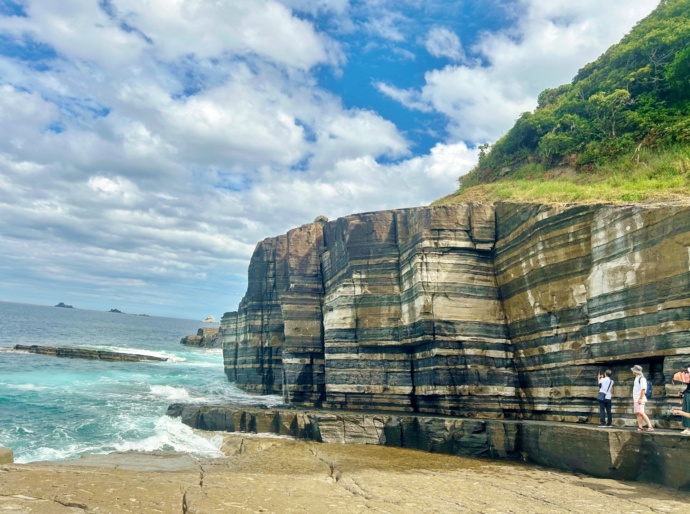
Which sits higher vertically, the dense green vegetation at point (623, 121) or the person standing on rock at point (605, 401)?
the dense green vegetation at point (623, 121)

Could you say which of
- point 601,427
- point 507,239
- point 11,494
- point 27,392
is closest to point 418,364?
point 507,239

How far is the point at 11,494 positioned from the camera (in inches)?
384

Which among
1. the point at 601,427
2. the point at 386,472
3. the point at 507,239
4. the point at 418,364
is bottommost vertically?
the point at 386,472

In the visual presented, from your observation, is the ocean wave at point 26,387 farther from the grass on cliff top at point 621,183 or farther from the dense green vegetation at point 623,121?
the dense green vegetation at point 623,121

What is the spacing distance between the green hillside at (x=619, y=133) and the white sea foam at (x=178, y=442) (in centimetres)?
1556

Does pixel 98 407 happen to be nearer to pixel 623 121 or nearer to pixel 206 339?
pixel 623 121

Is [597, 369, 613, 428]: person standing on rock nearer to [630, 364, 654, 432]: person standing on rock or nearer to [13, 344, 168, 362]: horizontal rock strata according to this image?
[630, 364, 654, 432]: person standing on rock

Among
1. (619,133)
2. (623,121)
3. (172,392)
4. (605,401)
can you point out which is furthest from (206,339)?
(605,401)

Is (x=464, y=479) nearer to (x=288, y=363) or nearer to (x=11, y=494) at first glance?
(x=11, y=494)

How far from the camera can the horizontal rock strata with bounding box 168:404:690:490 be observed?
37.6 feet

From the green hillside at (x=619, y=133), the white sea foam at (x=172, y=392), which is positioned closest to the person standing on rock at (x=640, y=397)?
the green hillside at (x=619, y=133)

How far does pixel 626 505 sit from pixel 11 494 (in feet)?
41.5

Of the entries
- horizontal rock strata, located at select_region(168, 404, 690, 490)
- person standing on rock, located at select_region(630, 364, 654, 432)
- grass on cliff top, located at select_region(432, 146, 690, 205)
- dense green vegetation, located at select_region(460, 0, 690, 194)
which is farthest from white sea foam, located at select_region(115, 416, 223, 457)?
dense green vegetation, located at select_region(460, 0, 690, 194)

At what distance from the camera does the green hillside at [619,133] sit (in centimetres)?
1864
